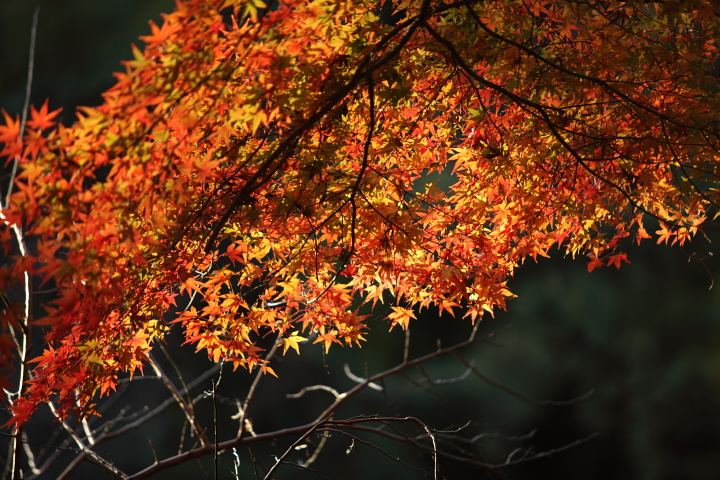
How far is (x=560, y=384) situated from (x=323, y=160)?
4277 mm

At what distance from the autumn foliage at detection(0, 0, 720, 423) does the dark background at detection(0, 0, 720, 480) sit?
9.14ft


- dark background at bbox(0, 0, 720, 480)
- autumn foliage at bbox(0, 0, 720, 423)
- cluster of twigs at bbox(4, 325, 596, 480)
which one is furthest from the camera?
dark background at bbox(0, 0, 720, 480)

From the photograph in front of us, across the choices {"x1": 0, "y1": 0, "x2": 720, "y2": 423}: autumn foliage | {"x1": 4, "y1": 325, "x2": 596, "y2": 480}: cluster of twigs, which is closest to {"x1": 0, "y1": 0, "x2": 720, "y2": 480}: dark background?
{"x1": 4, "y1": 325, "x2": 596, "y2": 480}: cluster of twigs

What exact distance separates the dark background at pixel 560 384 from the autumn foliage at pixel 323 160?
2.79 meters

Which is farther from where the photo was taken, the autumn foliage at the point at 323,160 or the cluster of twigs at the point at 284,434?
the cluster of twigs at the point at 284,434

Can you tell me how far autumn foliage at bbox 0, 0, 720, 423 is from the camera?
1306mm

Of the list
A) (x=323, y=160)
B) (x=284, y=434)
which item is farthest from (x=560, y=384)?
(x=323, y=160)

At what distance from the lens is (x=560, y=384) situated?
5.23 metres

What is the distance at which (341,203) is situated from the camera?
207 cm

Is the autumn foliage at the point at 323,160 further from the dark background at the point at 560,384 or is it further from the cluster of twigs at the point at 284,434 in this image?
the dark background at the point at 560,384

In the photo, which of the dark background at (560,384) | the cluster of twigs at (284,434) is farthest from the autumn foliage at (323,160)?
the dark background at (560,384)

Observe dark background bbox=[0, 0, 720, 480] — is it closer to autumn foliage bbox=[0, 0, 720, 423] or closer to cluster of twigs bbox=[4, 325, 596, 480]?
cluster of twigs bbox=[4, 325, 596, 480]

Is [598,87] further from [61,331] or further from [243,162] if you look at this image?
[61,331]

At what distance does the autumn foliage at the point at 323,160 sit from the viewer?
131 centimetres
